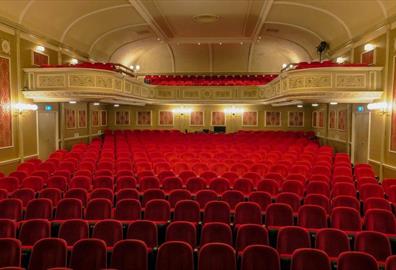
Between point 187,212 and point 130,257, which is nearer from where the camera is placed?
point 130,257

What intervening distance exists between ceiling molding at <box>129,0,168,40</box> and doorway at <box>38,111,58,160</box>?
211 inches

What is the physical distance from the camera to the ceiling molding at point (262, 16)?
12.3 m

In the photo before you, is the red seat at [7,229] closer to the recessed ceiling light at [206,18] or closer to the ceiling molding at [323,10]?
the ceiling molding at [323,10]

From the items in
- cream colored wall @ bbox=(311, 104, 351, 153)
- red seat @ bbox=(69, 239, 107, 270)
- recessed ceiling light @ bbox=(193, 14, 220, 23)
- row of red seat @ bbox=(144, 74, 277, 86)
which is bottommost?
red seat @ bbox=(69, 239, 107, 270)

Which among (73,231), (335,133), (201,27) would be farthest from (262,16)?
(73,231)

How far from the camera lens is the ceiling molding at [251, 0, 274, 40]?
1232 cm

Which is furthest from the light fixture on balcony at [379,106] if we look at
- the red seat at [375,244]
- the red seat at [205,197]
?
the red seat at [375,244]

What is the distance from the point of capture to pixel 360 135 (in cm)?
1301

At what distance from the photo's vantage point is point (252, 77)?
2138cm

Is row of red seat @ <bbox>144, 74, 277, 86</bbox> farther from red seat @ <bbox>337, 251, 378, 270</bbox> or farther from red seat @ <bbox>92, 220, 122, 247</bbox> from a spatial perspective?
red seat @ <bbox>337, 251, 378, 270</bbox>

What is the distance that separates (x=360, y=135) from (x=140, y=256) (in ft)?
36.9

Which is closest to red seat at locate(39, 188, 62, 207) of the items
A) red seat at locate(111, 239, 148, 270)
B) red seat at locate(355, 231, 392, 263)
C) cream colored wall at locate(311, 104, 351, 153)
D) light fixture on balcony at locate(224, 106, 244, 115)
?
red seat at locate(111, 239, 148, 270)

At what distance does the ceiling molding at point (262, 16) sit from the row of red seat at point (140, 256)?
10.2 meters

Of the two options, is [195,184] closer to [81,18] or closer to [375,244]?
[375,244]
